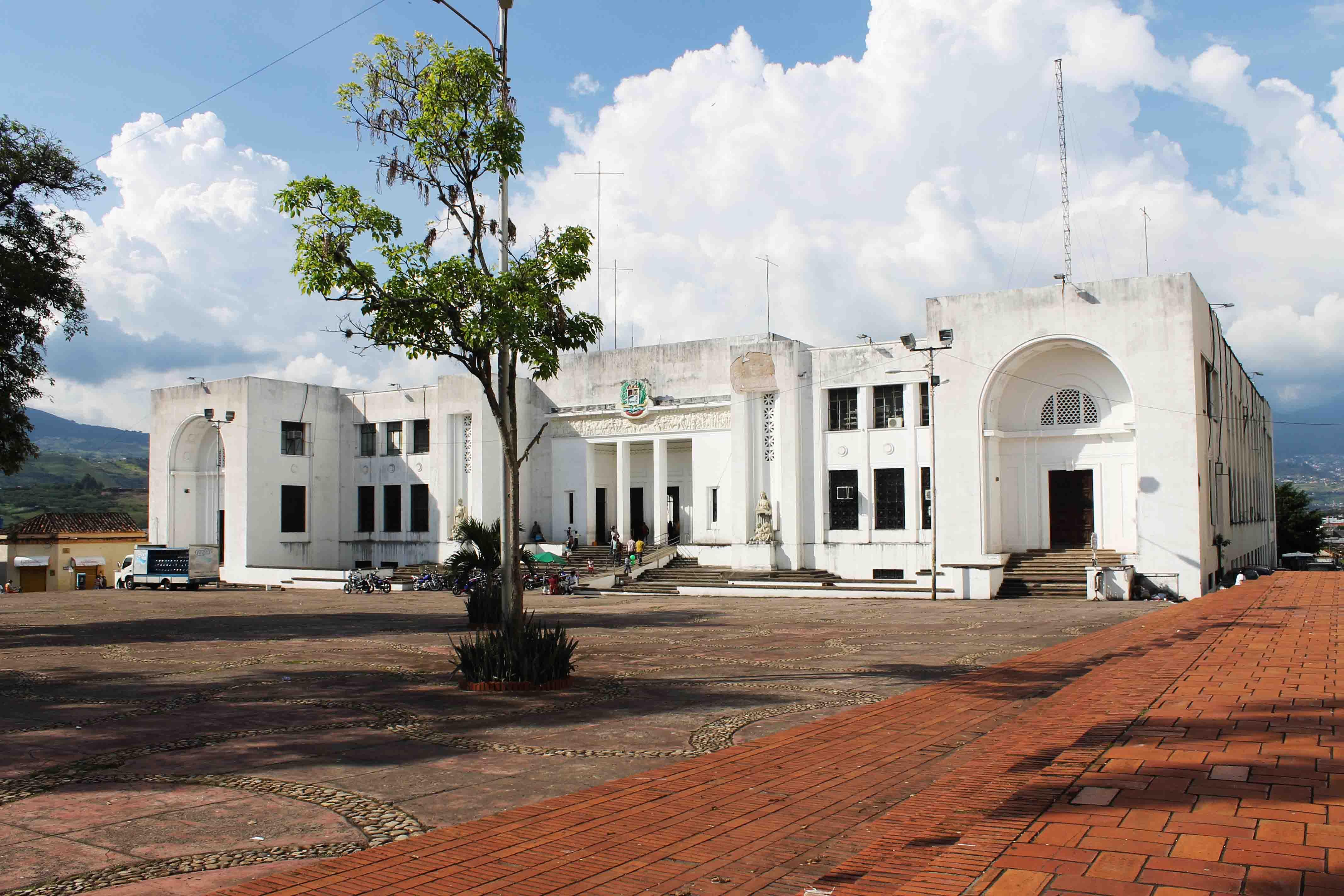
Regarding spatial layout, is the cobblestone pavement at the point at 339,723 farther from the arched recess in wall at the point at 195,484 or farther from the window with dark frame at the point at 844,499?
the arched recess in wall at the point at 195,484

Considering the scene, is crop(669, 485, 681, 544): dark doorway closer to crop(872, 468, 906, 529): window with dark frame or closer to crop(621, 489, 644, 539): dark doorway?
crop(621, 489, 644, 539): dark doorway

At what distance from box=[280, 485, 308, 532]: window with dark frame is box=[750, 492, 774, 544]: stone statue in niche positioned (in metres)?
20.8

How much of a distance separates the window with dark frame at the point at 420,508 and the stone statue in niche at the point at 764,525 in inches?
604

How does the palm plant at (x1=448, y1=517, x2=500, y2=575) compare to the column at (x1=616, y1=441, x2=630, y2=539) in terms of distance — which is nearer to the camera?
the palm plant at (x1=448, y1=517, x2=500, y2=575)

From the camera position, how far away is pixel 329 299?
10883mm

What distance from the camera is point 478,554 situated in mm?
21844

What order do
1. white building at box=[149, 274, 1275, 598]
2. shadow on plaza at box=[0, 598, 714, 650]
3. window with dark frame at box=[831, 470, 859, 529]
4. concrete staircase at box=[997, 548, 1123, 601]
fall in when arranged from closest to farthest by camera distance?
shadow on plaza at box=[0, 598, 714, 650]
concrete staircase at box=[997, 548, 1123, 601]
white building at box=[149, 274, 1275, 598]
window with dark frame at box=[831, 470, 859, 529]

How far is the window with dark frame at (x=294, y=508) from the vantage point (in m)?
42.2

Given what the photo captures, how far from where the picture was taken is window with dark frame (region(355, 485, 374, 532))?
43594 millimetres

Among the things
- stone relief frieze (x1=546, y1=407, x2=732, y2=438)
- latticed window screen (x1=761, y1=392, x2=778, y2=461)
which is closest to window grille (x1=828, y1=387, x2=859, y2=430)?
latticed window screen (x1=761, y1=392, x2=778, y2=461)

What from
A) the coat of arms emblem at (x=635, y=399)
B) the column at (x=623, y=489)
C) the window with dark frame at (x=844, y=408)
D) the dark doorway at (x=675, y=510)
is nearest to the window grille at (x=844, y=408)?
the window with dark frame at (x=844, y=408)

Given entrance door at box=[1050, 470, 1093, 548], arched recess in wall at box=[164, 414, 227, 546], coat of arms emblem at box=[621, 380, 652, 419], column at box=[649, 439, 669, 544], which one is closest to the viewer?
entrance door at box=[1050, 470, 1093, 548]

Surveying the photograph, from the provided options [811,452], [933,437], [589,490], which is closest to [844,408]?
[811,452]

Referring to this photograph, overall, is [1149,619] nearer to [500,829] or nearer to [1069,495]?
[1069,495]
